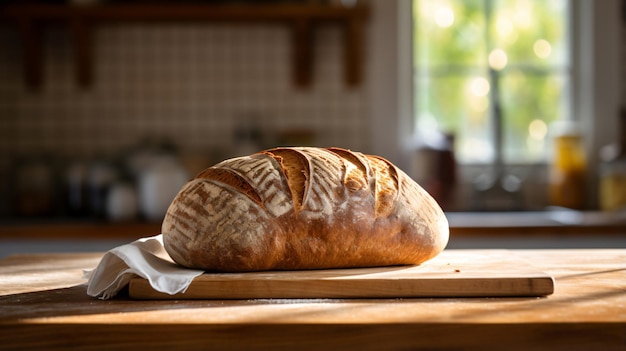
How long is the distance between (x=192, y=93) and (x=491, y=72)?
45.1 inches

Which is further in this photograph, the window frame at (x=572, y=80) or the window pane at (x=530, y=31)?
the window pane at (x=530, y=31)

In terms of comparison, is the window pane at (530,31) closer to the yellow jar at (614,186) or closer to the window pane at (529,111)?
the window pane at (529,111)

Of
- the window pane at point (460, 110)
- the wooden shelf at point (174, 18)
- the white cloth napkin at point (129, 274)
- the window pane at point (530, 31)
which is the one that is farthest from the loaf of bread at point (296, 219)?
the window pane at point (530, 31)

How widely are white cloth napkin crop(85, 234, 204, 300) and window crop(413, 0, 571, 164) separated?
2129mm

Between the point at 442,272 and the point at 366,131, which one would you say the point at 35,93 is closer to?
the point at 366,131

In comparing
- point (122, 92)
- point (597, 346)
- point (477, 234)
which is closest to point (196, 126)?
point (122, 92)

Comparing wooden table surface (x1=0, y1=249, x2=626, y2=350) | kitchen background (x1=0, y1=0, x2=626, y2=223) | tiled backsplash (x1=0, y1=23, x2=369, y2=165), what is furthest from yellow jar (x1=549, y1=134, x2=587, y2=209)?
wooden table surface (x1=0, y1=249, x2=626, y2=350)

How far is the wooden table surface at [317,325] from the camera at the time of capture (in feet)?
2.48

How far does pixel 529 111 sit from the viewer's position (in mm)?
2988

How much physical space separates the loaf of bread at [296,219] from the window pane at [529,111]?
6.64 ft

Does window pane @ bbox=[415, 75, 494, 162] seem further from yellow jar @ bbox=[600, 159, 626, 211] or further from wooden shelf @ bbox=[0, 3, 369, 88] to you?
yellow jar @ bbox=[600, 159, 626, 211]

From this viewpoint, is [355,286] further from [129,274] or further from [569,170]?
[569,170]

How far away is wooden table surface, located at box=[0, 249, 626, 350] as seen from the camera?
0.76 meters

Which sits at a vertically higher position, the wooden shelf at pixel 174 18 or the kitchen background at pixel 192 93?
the wooden shelf at pixel 174 18
